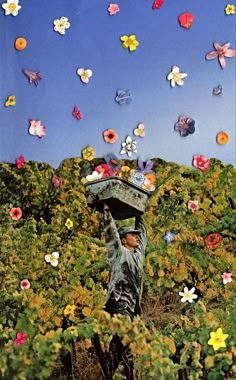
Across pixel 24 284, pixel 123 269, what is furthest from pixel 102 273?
pixel 24 284

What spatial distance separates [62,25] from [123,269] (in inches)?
39.4

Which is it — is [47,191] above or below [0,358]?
above

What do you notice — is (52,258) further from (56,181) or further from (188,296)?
(188,296)

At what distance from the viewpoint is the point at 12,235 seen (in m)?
3.34

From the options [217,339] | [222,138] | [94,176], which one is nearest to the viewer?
[217,339]

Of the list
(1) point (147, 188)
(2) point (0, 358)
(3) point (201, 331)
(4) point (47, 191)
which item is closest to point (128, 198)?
(1) point (147, 188)

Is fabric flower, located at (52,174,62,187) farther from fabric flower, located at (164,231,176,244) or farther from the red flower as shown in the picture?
the red flower

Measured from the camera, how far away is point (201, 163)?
127 inches

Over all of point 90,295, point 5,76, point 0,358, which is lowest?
point 0,358

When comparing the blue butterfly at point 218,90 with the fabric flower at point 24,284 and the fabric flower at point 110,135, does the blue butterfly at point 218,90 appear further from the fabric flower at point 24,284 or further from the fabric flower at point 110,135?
the fabric flower at point 24,284

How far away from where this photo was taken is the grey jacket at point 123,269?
3184 millimetres

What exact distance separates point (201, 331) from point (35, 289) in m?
0.67

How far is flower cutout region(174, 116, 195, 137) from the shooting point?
321 centimetres

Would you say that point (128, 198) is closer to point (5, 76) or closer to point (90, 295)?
point (90, 295)
